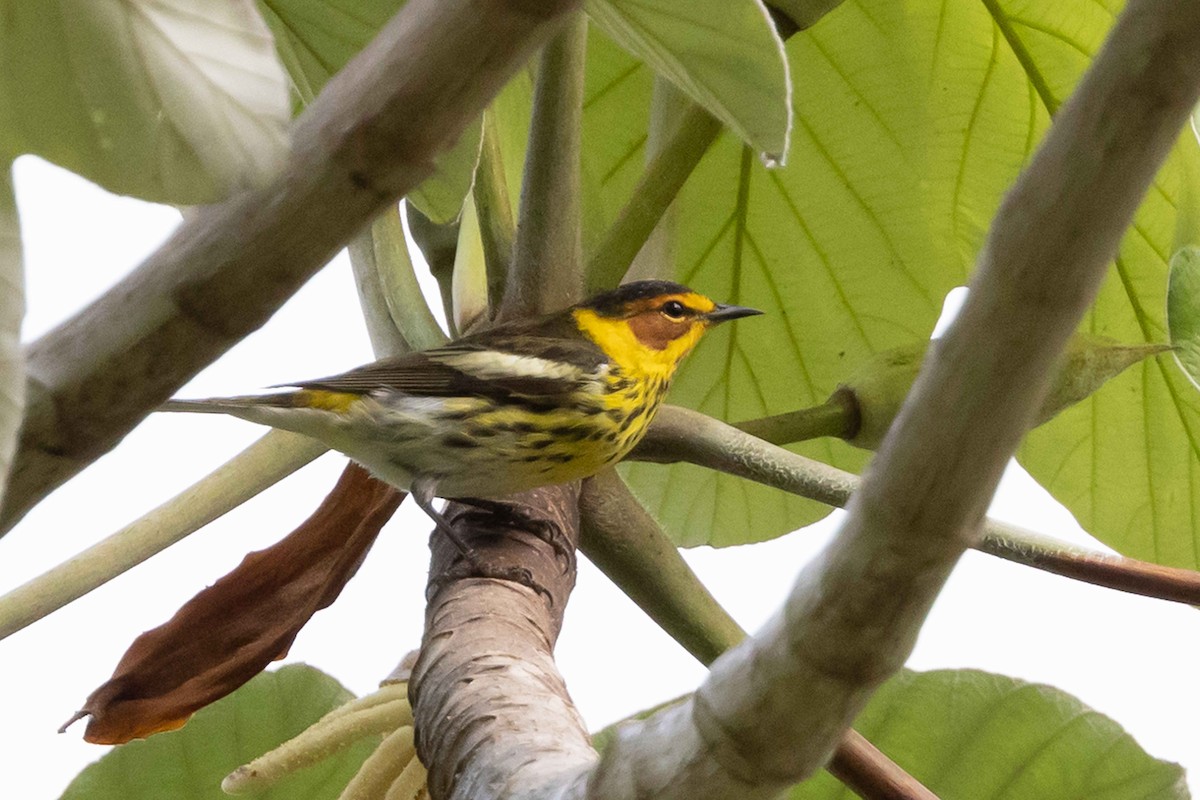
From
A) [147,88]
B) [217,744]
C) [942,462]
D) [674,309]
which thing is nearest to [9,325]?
[147,88]

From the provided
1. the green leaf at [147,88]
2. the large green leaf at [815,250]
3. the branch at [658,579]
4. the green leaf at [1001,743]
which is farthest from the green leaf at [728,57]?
the large green leaf at [815,250]

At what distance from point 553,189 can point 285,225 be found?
0.47 m

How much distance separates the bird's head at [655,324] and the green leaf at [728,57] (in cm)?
58

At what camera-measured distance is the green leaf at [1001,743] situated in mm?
786

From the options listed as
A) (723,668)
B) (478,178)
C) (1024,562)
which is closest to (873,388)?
(1024,562)

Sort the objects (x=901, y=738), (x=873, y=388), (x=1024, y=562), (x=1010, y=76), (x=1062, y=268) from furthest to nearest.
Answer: (x=1010, y=76)
(x=901, y=738)
(x=873, y=388)
(x=1024, y=562)
(x=1062, y=268)

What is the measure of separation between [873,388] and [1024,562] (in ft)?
0.52

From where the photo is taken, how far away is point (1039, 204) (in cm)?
18

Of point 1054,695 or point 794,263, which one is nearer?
point 1054,695

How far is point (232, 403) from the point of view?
968 mm

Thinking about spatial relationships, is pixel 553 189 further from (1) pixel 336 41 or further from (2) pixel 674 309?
(2) pixel 674 309

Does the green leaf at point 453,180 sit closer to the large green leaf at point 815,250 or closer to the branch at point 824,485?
the branch at point 824,485

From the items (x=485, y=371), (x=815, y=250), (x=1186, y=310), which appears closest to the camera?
(x=1186, y=310)

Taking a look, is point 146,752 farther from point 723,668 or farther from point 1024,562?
point 723,668
